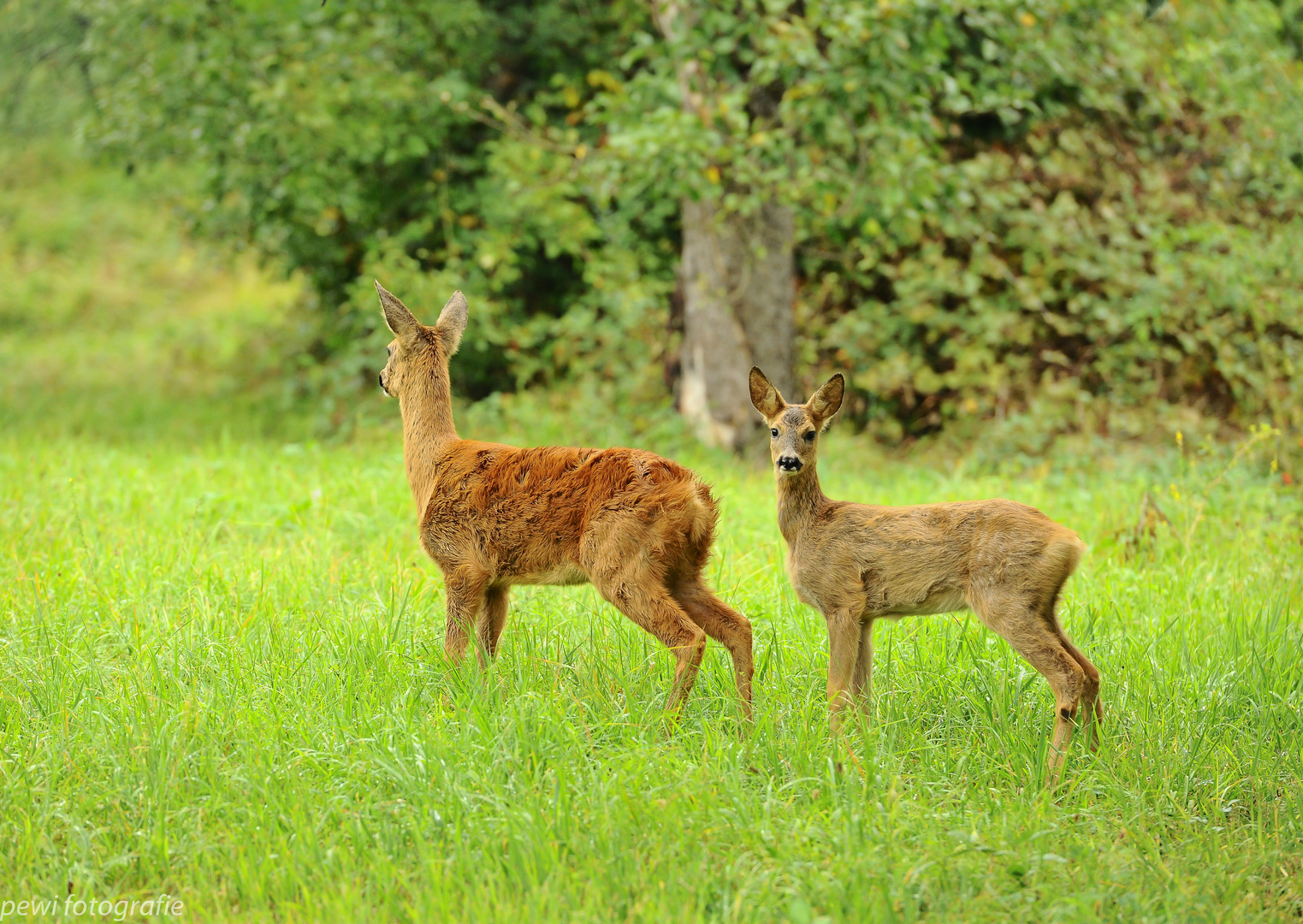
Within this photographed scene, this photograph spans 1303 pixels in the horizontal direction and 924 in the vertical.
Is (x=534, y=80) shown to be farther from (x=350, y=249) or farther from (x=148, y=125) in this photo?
(x=148, y=125)

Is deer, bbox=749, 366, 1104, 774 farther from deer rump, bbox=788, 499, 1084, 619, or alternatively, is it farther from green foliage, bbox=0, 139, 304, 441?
green foliage, bbox=0, 139, 304, 441

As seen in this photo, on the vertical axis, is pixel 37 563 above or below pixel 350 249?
below

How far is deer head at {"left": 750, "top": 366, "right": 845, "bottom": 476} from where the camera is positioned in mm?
4316

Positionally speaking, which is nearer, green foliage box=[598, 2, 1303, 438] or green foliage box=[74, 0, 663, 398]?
green foliage box=[598, 2, 1303, 438]

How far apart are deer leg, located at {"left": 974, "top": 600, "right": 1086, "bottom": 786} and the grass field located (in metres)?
0.11

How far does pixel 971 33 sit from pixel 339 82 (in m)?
5.15

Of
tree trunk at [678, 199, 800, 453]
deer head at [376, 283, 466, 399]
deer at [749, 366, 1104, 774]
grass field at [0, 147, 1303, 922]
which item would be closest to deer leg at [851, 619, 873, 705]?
deer at [749, 366, 1104, 774]

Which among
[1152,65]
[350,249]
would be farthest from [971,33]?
[350,249]

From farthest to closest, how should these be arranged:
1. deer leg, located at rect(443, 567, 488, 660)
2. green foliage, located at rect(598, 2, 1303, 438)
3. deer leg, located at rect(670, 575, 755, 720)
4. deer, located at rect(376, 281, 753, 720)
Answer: green foliage, located at rect(598, 2, 1303, 438) < deer leg, located at rect(443, 567, 488, 660) < deer leg, located at rect(670, 575, 755, 720) < deer, located at rect(376, 281, 753, 720)

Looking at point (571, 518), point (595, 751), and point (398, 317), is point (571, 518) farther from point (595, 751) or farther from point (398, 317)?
point (398, 317)

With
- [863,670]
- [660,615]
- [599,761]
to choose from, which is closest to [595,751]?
[599,761]

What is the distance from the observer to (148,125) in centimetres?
1089

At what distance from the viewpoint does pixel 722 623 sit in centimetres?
423

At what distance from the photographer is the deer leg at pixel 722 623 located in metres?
4.14
